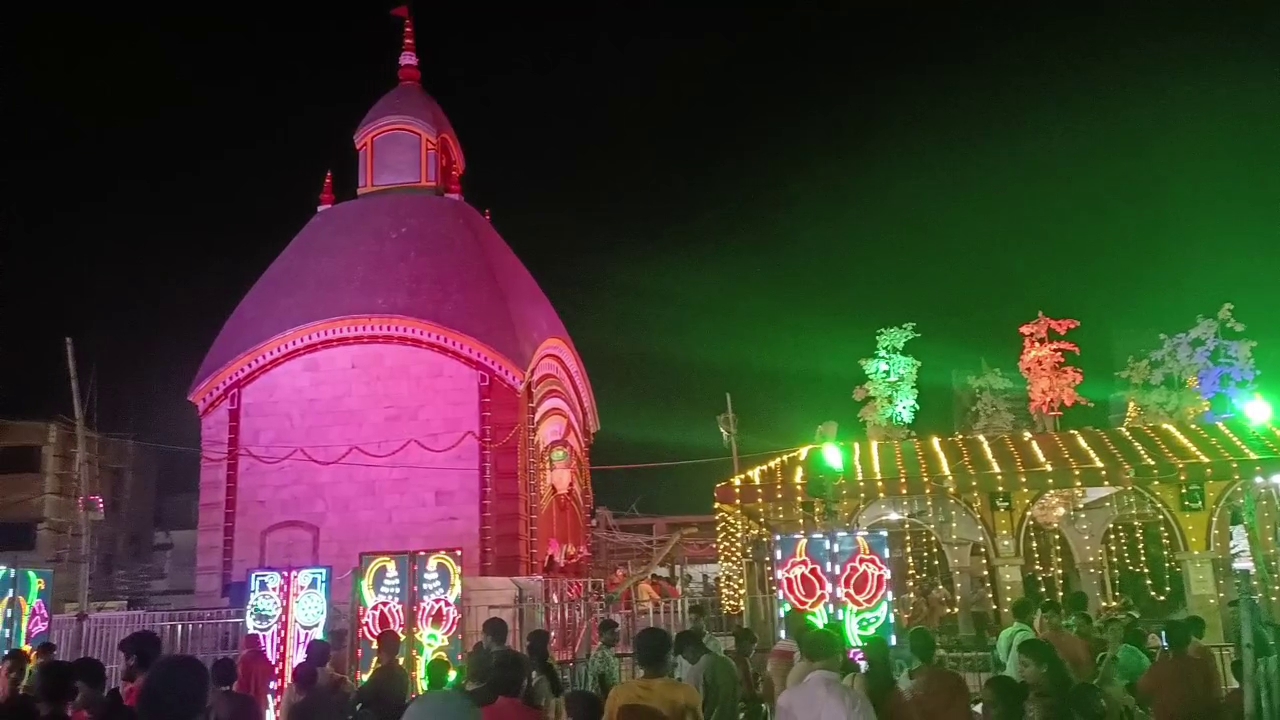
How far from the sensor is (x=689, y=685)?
4.48 m

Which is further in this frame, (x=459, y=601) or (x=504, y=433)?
(x=504, y=433)

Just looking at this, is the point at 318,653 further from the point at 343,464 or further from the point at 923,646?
the point at 343,464

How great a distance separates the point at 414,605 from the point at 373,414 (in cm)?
552

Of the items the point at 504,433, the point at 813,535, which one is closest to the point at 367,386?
the point at 504,433

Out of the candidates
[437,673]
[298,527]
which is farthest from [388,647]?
[298,527]

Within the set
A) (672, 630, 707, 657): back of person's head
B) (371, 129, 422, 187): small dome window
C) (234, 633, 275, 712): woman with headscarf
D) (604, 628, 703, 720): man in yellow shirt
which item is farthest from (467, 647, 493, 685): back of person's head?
(371, 129, 422, 187): small dome window

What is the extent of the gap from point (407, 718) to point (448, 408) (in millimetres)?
11504

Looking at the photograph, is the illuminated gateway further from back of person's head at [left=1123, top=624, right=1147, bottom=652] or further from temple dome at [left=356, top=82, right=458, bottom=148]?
back of person's head at [left=1123, top=624, right=1147, bottom=652]

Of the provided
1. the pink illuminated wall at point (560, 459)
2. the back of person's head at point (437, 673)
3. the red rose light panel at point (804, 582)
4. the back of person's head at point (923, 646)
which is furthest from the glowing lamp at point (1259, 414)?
the back of person's head at point (437, 673)

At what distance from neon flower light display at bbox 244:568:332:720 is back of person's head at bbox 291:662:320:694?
591 centimetres

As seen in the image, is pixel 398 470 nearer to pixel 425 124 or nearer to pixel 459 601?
pixel 459 601

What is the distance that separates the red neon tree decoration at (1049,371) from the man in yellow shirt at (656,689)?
1794 cm

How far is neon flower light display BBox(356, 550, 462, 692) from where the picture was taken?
10.2 metres

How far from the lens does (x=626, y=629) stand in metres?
14.7
